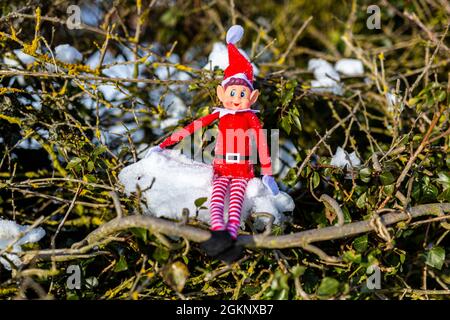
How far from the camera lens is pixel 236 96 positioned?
1.36 metres

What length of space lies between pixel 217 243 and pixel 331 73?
1.15 meters

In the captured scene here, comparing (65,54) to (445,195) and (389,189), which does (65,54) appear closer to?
(389,189)

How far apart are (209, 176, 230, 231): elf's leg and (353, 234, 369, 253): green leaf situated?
403 mm

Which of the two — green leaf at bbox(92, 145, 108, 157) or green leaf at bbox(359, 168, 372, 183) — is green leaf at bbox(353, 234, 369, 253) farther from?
green leaf at bbox(92, 145, 108, 157)

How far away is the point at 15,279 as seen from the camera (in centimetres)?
122

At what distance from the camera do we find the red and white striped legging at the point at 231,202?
1221mm

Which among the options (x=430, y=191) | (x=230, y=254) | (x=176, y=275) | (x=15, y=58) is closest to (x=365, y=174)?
→ (x=430, y=191)

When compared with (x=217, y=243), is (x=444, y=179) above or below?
above

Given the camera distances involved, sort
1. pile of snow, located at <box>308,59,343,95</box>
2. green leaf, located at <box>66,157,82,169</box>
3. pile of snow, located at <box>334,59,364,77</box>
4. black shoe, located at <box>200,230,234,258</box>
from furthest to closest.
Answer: pile of snow, located at <box>334,59,364,77</box>, pile of snow, located at <box>308,59,343,95</box>, green leaf, located at <box>66,157,82,169</box>, black shoe, located at <box>200,230,234,258</box>

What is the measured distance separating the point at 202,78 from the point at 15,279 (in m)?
0.91

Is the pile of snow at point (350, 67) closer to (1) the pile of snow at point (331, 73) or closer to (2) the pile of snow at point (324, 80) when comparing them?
(1) the pile of snow at point (331, 73)

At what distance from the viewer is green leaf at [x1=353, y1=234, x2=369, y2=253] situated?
53.5 inches

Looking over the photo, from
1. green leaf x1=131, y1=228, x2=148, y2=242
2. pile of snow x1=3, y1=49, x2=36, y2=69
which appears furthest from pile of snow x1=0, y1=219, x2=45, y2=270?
pile of snow x1=3, y1=49, x2=36, y2=69

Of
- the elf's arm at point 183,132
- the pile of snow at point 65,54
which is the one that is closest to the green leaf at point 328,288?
the elf's arm at point 183,132
